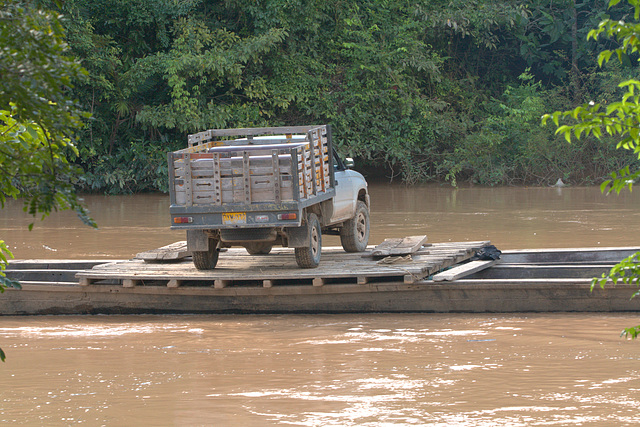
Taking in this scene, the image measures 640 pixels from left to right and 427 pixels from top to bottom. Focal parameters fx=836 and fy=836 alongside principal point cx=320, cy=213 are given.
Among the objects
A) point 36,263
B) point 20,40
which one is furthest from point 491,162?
point 20,40

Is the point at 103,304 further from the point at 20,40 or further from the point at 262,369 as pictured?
the point at 20,40

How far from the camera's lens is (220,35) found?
26.6 metres

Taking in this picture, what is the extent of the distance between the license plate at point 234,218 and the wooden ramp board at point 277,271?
0.66 m

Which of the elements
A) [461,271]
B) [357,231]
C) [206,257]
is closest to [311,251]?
[206,257]

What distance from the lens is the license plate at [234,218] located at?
9.72m

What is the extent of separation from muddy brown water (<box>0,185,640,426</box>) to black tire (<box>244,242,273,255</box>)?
4.38 feet

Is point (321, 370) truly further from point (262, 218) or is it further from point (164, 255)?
point (164, 255)

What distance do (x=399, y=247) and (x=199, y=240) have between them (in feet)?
8.73

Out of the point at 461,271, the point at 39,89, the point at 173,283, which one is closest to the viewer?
the point at 39,89

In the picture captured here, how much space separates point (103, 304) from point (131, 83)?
17.0 meters

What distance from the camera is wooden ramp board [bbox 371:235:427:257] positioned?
421 inches

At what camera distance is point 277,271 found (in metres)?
10.2

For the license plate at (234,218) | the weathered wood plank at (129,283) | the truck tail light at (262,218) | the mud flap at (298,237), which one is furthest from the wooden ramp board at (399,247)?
the weathered wood plank at (129,283)

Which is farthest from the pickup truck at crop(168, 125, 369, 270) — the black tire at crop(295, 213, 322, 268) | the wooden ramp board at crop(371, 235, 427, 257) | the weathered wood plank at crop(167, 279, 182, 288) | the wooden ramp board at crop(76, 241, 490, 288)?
the wooden ramp board at crop(371, 235, 427, 257)
